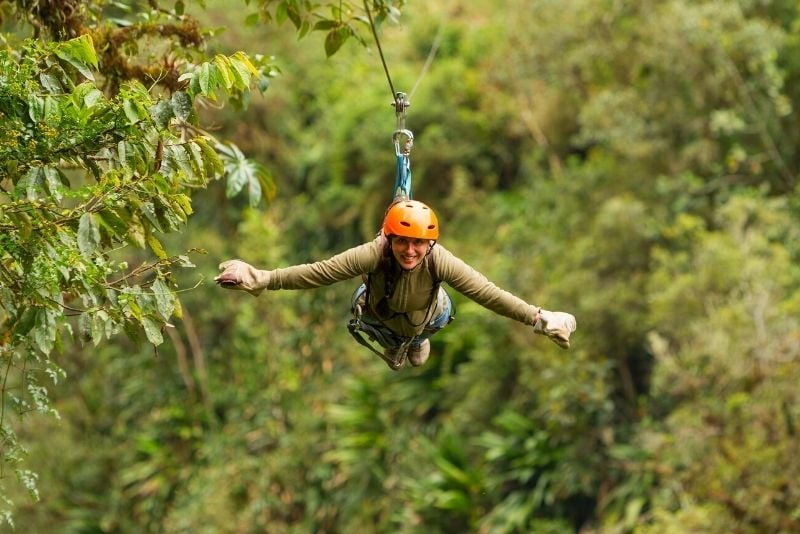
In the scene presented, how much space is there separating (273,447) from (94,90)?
11.8 m

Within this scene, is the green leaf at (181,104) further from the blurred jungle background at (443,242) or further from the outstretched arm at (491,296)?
the outstretched arm at (491,296)

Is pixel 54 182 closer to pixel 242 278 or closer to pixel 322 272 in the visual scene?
pixel 242 278

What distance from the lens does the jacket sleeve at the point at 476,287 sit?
15.7 feet

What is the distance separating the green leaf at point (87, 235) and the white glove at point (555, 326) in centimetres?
173

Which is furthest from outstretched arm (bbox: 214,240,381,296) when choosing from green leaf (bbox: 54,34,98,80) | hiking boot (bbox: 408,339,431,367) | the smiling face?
green leaf (bbox: 54,34,98,80)

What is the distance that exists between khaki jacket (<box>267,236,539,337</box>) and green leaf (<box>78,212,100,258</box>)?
2.34 ft

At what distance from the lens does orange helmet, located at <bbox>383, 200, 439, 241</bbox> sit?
15.0 feet

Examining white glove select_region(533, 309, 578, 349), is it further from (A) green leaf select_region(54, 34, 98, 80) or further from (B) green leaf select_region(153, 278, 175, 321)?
(A) green leaf select_region(54, 34, 98, 80)

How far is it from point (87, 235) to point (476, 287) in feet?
4.99

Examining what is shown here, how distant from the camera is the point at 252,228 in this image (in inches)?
607

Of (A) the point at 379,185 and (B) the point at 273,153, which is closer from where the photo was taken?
(A) the point at 379,185

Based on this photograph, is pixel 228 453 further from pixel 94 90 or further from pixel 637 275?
pixel 94 90


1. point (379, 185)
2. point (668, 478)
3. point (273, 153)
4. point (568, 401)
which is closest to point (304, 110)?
point (273, 153)

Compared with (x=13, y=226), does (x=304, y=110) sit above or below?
below
